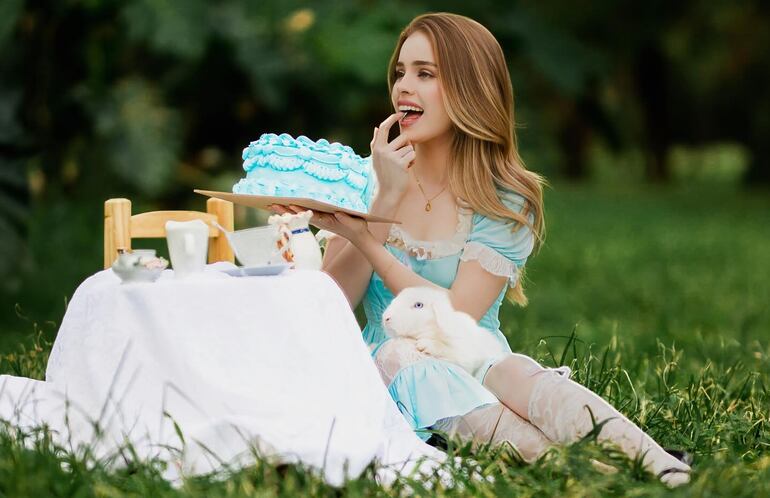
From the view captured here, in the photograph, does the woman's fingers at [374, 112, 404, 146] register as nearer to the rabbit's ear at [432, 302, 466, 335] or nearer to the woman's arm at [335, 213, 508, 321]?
the woman's arm at [335, 213, 508, 321]

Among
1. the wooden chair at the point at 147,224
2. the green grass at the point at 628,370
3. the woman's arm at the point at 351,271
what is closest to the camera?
the green grass at the point at 628,370

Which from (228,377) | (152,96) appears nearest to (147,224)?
(228,377)

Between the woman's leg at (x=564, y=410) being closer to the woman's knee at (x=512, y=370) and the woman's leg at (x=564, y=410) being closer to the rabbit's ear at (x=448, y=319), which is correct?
the woman's knee at (x=512, y=370)

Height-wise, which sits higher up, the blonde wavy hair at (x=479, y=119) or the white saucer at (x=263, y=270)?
the blonde wavy hair at (x=479, y=119)

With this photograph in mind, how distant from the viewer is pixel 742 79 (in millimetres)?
18047

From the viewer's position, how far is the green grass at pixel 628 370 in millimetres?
3066

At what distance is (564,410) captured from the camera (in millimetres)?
3424

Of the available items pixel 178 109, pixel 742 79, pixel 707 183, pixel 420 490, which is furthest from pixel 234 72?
pixel 707 183

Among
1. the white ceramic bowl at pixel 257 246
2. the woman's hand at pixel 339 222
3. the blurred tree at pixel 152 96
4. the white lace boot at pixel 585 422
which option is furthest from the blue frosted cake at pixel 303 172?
the blurred tree at pixel 152 96

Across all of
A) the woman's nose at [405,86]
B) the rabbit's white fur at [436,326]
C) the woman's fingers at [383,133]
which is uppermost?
the woman's nose at [405,86]

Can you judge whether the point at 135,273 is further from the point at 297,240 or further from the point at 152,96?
the point at 152,96

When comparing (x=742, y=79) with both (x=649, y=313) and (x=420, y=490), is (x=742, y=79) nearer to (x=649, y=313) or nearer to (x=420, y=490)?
(x=649, y=313)

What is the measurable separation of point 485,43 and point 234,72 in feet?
17.4

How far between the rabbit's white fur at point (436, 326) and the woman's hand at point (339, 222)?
0.21 meters
